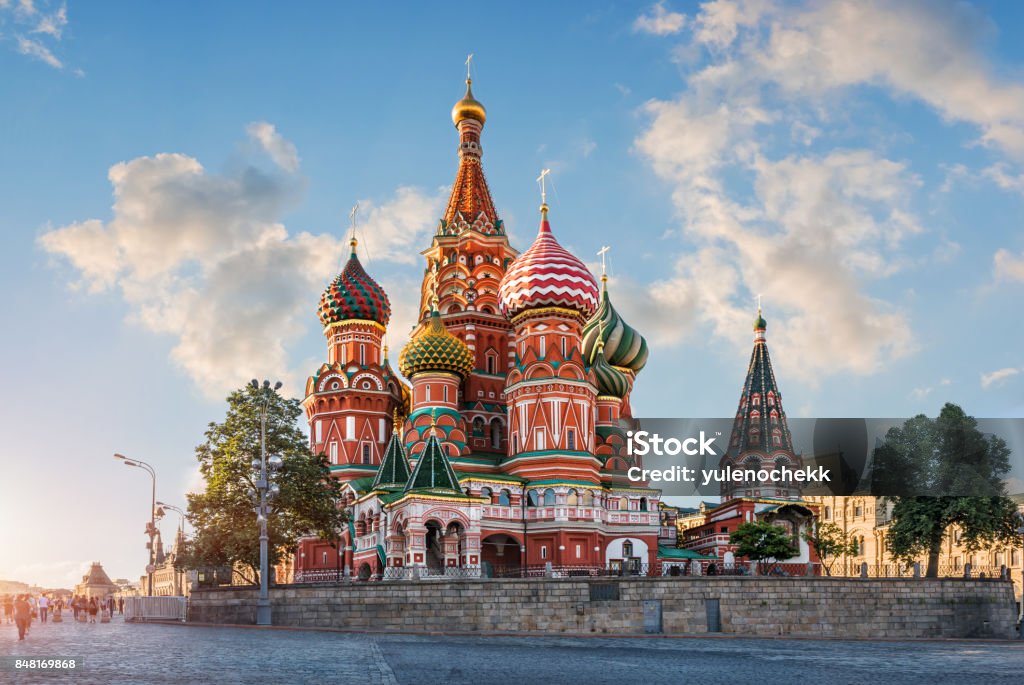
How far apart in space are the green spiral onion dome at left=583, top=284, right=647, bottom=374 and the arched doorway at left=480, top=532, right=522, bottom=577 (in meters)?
15.6

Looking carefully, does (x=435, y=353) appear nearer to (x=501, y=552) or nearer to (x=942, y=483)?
(x=501, y=552)

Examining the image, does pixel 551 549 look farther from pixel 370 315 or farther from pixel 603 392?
pixel 370 315

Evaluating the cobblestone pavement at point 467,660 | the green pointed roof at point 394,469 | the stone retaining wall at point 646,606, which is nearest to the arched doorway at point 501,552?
the green pointed roof at point 394,469

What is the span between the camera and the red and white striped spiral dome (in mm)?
56062

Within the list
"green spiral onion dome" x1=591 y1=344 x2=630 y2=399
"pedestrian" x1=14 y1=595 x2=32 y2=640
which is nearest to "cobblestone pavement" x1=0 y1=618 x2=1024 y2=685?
"pedestrian" x1=14 y1=595 x2=32 y2=640

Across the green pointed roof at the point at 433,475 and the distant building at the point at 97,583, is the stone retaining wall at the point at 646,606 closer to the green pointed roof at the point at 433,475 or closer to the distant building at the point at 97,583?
the green pointed roof at the point at 433,475

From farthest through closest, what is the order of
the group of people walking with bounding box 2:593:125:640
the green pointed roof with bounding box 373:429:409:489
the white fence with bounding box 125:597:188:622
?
the green pointed roof with bounding box 373:429:409:489
the white fence with bounding box 125:597:188:622
the group of people walking with bounding box 2:593:125:640

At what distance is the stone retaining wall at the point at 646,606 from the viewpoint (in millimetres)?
37062

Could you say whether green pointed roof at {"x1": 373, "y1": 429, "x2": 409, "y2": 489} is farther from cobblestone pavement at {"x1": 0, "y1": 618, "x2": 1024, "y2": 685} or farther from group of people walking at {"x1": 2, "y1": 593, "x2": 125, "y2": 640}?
cobblestone pavement at {"x1": 0, "y1": 618, "x2": 1024, "y2": 685}

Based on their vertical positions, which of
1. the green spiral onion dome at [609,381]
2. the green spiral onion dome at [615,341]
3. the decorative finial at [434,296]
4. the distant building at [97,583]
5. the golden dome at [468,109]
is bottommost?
the distant building at [97,583]

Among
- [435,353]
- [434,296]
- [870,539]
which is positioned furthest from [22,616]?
[870,539]

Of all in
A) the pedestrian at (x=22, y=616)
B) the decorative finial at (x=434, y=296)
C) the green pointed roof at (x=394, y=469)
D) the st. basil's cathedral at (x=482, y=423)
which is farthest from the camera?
the decorative finial at (x=434, y=296)

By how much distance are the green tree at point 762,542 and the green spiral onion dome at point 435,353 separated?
1666 centimetres

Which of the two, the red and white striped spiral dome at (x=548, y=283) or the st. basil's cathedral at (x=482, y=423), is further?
the red and white striped spiral dome at (x=548, y=283)
